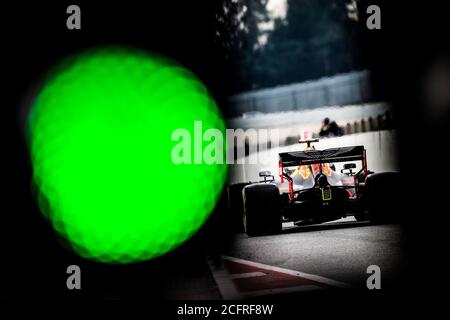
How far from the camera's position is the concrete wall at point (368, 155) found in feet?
41.3

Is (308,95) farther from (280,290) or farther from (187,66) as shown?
(280,290)

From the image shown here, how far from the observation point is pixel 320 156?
332 inches

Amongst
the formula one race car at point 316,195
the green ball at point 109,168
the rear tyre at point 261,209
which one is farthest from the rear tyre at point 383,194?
the green ball at point 109,168

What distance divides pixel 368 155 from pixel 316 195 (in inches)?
229

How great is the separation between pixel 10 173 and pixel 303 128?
1450 cm

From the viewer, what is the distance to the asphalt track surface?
17.0 feet

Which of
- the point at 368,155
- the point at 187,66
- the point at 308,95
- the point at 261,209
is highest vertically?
the point at 308,95

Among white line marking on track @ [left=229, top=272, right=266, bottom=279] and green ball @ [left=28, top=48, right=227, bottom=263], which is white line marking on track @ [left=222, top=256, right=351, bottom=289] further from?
green ball @ [left=28, top=48, right=227, bottom=263]

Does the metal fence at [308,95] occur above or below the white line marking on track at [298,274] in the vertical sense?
above

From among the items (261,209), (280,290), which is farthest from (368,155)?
(280,290)

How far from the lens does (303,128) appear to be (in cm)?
1870

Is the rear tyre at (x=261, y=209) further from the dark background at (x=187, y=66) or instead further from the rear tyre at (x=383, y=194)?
the rear tyre at (x=383, y=194)

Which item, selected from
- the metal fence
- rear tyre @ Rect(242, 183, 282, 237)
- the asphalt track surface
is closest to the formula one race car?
rear tyre @ Rect(242, 183, 282, 237)

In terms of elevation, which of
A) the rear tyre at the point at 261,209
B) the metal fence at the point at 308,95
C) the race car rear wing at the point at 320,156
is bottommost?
the rear tyre at the point at 261,209
